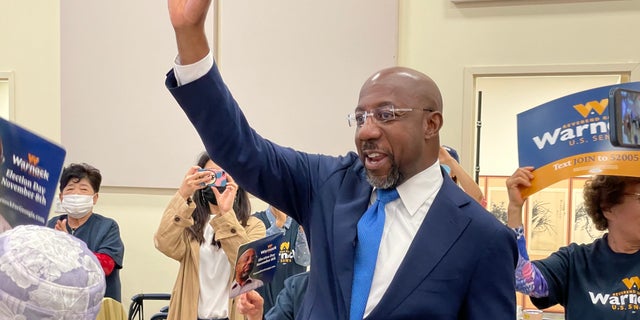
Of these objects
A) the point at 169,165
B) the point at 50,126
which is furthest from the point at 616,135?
the point at 50,126

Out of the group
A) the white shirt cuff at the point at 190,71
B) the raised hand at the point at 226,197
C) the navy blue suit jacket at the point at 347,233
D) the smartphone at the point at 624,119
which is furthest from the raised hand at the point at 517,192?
the raised hand at the point at 226,197

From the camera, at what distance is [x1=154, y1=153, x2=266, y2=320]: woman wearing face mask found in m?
3.33

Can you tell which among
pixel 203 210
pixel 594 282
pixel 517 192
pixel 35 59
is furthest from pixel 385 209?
pixel 35 59

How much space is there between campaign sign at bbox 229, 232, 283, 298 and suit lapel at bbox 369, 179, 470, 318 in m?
0.87

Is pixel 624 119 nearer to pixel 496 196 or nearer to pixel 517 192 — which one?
pixel 517 192

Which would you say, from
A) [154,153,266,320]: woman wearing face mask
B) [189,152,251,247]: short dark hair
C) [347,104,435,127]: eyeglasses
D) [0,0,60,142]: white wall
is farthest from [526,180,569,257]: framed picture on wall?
[347,104,435,127]: eyeglasses

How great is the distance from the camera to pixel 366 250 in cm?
147

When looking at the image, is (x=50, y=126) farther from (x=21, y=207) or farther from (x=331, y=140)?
(x=21, y=207)

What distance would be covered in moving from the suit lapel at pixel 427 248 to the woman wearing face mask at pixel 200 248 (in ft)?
6.49

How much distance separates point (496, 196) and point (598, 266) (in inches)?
143

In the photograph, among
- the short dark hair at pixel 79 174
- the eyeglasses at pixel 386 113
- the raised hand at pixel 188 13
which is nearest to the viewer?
the raised hand at pixel 188 13

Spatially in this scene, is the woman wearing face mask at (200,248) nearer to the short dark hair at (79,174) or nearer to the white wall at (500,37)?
→ the short dark hair at (79,174)

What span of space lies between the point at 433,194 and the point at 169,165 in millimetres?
4146

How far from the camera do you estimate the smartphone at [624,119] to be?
5.98 ft
